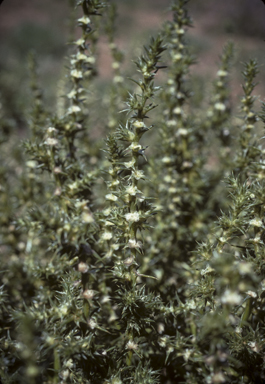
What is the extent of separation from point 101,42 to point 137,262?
8.14m

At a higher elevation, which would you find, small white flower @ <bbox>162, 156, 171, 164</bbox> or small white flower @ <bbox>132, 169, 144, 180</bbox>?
small white flower @ <bbox>132, 169, 144, 180</bbox>

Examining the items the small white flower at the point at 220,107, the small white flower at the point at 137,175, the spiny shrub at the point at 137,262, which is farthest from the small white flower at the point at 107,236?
the small white flower at the point at 220,107

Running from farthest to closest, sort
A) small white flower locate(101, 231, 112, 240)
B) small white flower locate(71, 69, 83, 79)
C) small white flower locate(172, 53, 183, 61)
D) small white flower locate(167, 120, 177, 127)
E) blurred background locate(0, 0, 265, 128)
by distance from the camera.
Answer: blurred background locate(0, 0, 265, 128), small white flower locate(167, 120, 177, 127), small white flower locate(172, 53, 183, 61), small white flower locate(71, 69, 83, 79), small white flower locate(101, 231, 112, 240)

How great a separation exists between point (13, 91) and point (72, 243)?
19.2 feet

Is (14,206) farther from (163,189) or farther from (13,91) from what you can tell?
(13,91)

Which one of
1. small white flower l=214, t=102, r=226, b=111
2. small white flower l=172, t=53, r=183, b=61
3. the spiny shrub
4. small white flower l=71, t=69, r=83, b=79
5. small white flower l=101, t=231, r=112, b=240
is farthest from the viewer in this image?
small white flower l=214, t=102, r=226, b=111

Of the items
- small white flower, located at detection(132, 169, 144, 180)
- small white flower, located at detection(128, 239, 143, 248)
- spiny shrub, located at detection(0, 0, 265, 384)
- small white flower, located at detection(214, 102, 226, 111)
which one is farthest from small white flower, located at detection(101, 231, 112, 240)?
small white flower, located at detection(214, 102, 226, 111)

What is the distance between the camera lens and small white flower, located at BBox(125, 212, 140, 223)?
3.38ft

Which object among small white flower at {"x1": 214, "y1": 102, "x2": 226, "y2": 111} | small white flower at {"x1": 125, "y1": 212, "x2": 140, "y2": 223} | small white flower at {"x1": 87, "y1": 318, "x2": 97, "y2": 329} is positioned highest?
small white flower at {"x1": 214, "y1": 102, "x2": 226, "y2": 111}

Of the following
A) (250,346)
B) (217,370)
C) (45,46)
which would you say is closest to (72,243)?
(217,370)

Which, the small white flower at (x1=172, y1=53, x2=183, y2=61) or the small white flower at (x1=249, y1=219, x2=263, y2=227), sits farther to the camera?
the small white flower at (x1=172, y1=53, x2=183, y2=61)

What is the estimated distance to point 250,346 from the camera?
1.18 meters

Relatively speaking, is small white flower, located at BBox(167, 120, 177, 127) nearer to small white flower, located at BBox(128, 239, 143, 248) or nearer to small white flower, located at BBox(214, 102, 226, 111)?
small white flower, located at BBox(214, 102, 226, 111)

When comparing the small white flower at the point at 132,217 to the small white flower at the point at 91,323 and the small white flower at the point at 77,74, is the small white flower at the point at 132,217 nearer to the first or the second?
the small white flower at the point at 91,323
